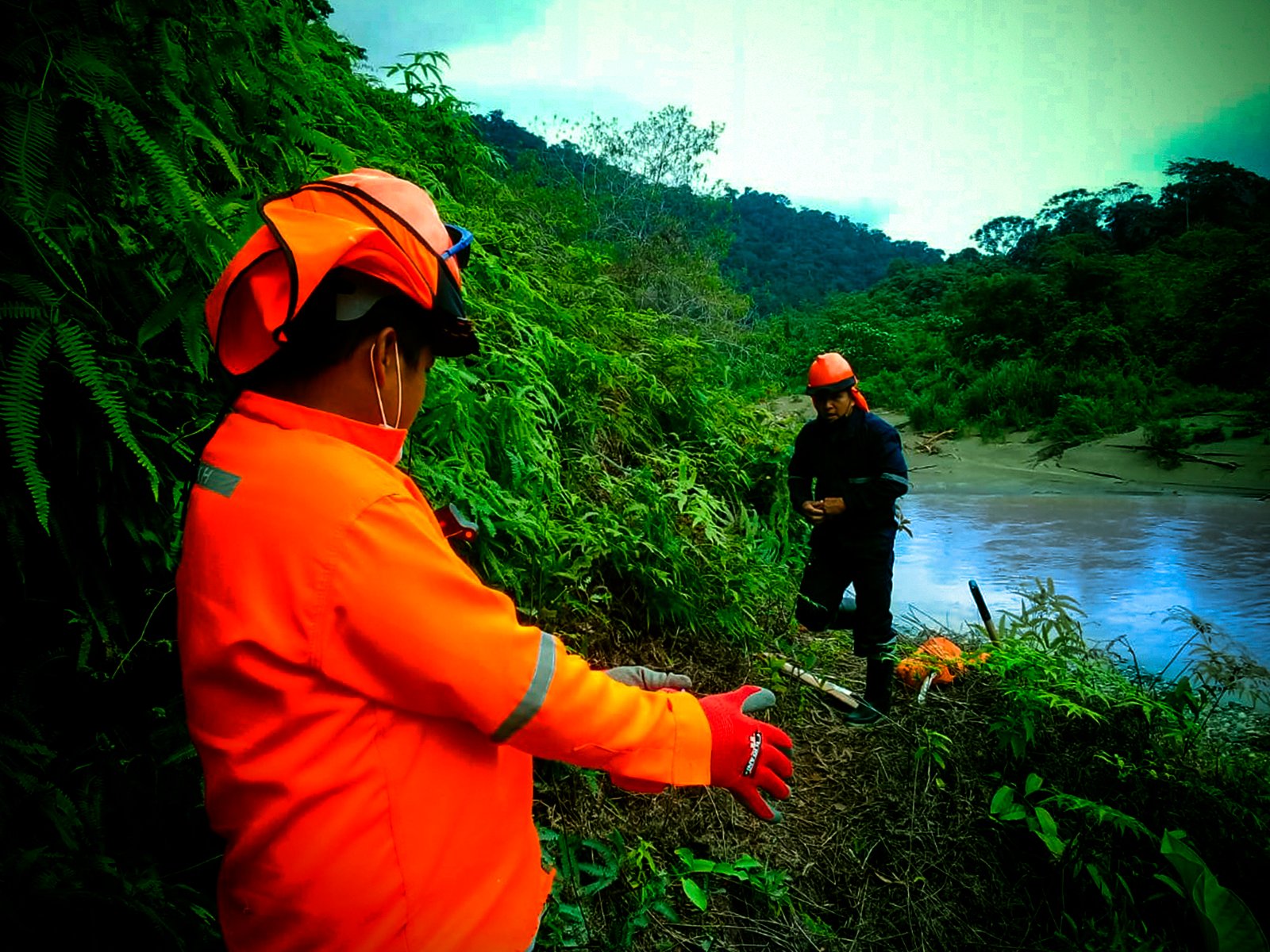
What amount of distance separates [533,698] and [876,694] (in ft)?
12.6

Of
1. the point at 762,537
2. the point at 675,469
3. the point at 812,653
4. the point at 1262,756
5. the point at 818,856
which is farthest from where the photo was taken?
the point at 762,537

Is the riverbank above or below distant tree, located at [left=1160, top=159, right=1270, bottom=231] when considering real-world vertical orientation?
below

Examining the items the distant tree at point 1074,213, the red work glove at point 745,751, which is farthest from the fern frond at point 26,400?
the distant tree at point 1074,213

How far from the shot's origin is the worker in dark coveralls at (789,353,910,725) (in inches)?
166

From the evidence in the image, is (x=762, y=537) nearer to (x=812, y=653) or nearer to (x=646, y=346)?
(x=812, y=653)

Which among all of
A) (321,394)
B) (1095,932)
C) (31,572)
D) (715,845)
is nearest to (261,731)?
(321,394)

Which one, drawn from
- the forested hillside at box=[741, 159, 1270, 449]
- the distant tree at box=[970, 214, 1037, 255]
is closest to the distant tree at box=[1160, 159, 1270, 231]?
the forested hillside at box=[741, 159, 1270, 449]

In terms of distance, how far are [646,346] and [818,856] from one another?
4.37 meters

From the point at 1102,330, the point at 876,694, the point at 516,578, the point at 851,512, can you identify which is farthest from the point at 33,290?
the point at 1102,330

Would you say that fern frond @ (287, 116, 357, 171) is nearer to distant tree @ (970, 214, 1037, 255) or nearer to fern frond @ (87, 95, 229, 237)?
fern frond @ (87, 95, 229, 237)

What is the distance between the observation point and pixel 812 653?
440 cm

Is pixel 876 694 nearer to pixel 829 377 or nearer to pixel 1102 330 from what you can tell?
pixel 829 377

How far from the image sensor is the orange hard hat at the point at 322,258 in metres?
0.86

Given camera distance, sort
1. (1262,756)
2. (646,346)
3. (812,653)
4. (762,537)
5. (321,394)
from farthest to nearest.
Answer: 1. (646,346)
2. (762,537)
3. (812,653)
4. (1262,756)
5. (321,394)
